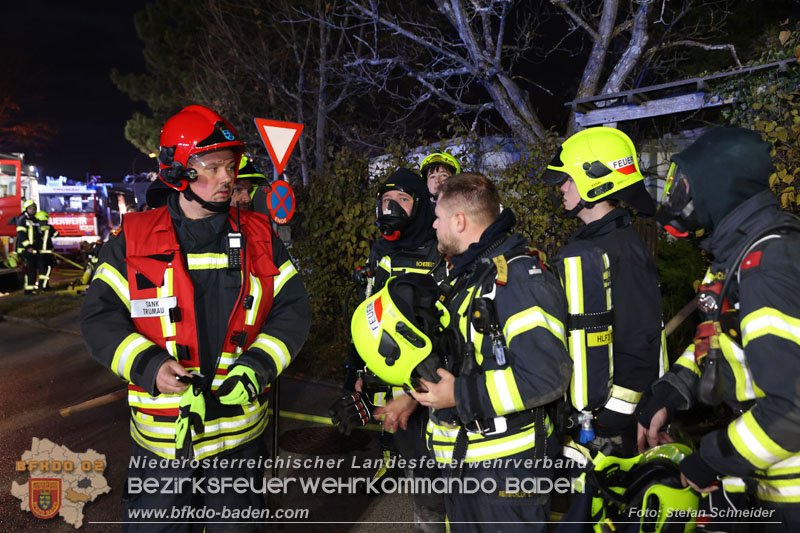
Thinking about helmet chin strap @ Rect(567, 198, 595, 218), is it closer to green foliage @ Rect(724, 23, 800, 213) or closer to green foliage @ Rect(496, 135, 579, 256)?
green foliage @ Rect(724, 23, 800, 213)

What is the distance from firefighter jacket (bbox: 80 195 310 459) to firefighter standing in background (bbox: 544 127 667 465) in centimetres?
145

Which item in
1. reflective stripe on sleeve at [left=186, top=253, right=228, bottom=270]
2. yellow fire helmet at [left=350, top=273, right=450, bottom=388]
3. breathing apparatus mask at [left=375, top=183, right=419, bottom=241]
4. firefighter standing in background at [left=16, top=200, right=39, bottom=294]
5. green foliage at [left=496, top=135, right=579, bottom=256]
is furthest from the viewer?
firefighter standing in background at [left=16, top=200, right=39, bottom=294]

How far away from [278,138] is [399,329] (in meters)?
5.10

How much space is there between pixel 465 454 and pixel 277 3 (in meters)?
16.3

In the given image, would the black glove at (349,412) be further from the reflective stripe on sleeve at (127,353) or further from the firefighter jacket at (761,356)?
the firefighter jacket at (761,356)

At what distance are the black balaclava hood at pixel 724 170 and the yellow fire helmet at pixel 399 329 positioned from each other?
106 cm

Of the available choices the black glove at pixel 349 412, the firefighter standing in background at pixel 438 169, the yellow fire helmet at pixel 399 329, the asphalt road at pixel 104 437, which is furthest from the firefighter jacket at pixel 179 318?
the firefighter standing in background at pixel 438 169

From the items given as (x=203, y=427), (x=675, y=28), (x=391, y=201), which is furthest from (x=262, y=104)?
(x=203, y=427)

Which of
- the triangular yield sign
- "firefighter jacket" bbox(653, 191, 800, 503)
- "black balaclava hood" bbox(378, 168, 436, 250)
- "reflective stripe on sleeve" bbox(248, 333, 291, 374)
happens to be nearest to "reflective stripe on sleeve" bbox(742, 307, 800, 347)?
"firefighter jacket" bbox(653, 191, 800, 503)

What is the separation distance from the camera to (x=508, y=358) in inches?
76.3

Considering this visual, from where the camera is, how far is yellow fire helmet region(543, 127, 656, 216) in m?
2.66

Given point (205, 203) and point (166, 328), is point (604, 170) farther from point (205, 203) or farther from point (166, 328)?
point (166, 328)

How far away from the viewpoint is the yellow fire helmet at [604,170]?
105 inches

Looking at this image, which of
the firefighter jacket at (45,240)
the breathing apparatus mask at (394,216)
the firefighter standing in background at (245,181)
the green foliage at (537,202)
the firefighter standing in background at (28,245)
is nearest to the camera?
the breathing apparatus mask at (394,216)
